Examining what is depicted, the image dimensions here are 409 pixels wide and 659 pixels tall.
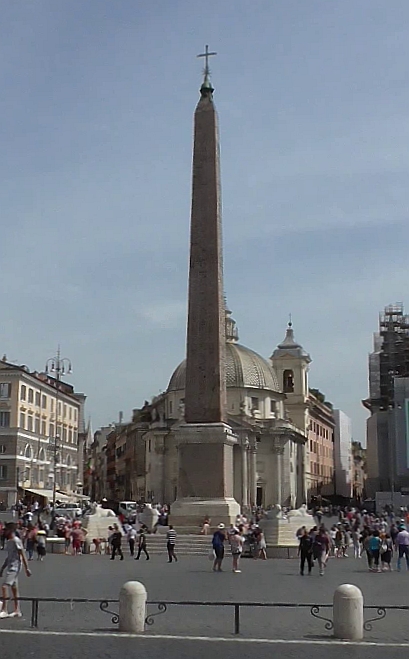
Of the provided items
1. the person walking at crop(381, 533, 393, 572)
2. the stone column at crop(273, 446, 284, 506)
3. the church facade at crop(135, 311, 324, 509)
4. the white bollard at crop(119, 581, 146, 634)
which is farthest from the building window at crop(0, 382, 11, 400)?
the white bollard at crop(119, 581, 146, 634)

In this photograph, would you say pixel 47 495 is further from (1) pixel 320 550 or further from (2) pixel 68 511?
(1) pixel 320 550

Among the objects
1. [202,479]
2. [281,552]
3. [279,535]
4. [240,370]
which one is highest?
[240,370]

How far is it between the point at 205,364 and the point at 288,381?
57807mm

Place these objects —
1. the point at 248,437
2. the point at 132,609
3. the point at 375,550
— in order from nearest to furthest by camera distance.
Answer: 1. the point at 132,609
2. the point at 375,550
3. the point at 248,437

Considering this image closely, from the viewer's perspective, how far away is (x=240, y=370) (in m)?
67.4

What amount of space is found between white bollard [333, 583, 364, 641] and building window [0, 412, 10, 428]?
42673 mm

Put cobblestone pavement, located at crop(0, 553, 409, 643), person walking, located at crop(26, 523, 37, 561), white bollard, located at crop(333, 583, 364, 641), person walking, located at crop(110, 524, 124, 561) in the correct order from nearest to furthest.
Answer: white bollard, located at crop(333, 583, 364, 641) < cobblestone pavement, located at crop(0, 553, 409, 643) < person walking, located at crop(110, 524, 124, 561) < person walking, located at crop(26, 523, 37, 561)

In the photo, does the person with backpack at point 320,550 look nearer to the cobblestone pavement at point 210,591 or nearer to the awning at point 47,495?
the cobblestone pavement at point 210,591

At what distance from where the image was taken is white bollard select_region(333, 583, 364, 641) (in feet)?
29.0

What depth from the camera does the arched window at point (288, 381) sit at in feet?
267

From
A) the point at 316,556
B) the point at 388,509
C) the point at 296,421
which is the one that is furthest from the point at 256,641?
the point at 296,421

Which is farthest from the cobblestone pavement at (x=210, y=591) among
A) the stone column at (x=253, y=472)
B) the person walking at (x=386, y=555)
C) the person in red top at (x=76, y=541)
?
the stone column at (x=253, y=472)

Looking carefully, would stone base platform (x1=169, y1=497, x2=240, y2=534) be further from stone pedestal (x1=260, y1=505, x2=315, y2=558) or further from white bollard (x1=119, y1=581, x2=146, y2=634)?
white bollard (x1=119, y1=581, x2=146, y2=634)

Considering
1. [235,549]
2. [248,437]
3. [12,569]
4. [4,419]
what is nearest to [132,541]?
[235,549]
